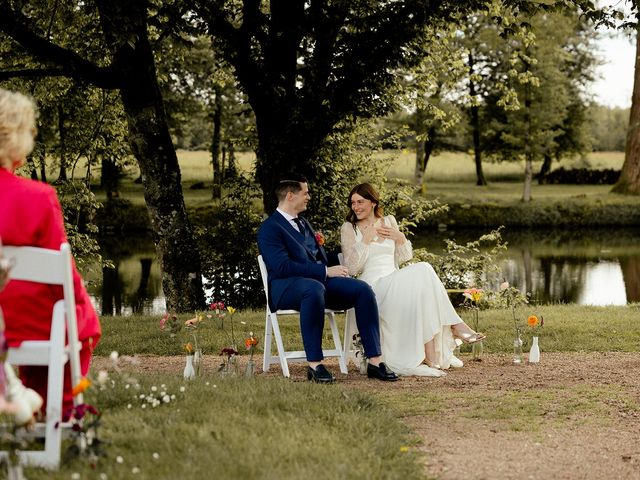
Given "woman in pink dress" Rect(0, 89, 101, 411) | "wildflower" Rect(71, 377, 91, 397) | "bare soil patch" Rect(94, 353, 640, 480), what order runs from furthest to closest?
1. "bare soil patch" Rect(94, 353, 640, 480)
2. "woman in pink dress" Rect(0, 89, 101, 411)
3. "wildflower" Rect(71, 377, 91, 397)

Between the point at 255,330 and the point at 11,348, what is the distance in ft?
20.2

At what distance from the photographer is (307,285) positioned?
7.27 meters

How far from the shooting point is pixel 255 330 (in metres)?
10.0

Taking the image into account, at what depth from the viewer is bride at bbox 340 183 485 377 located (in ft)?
25.4

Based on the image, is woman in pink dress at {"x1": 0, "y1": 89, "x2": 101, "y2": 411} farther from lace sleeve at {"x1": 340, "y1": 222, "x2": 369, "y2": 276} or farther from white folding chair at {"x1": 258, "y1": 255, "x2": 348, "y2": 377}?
lace sleeve at {"x1": 340, "y1": 222, "x2": 369, "y2": 276}

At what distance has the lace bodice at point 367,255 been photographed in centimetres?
809

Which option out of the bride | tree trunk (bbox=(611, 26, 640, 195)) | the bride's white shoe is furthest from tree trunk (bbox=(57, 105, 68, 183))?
tree trunk (bbox=(611, 26, 640, 195))

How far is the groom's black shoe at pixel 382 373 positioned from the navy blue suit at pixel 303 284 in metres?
0.11

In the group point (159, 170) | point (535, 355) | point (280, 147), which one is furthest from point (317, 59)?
point (535, 355)

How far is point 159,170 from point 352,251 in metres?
5.01

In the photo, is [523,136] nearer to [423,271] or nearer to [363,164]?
[363,164]

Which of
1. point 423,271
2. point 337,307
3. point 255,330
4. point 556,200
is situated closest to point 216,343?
point 255,330

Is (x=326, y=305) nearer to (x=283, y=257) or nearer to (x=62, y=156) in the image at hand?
(x=283, y=257)

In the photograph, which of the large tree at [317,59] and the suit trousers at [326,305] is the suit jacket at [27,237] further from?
the large tree at [317,59]
